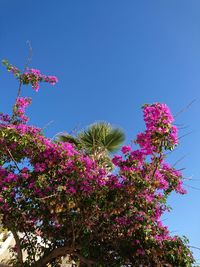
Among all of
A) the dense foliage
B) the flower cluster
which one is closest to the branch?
the dense foliage

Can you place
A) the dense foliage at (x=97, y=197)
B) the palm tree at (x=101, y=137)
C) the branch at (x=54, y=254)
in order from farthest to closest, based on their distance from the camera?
the palm tree at (x=101, y=137) → the branch at (x=54, y=254) → the dense foliage at (x=97, y=197)

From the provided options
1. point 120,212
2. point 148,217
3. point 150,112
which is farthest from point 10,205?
point 150,112

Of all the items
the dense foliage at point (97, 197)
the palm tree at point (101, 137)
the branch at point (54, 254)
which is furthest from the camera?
the palm tree at point (101, 137)

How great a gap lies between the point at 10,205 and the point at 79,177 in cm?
164

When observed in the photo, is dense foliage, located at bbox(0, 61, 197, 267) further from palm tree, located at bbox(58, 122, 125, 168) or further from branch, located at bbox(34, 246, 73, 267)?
palm tree, located at bbox(58, 122, 125, 168)

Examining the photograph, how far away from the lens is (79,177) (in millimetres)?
6965

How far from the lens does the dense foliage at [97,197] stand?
6828 mm

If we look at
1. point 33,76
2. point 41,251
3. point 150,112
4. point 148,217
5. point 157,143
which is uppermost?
point 33,76

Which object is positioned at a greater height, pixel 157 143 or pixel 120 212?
pixel 157 143

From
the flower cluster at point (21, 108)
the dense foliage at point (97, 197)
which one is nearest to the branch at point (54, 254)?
the dense foliage at point (97, 197)

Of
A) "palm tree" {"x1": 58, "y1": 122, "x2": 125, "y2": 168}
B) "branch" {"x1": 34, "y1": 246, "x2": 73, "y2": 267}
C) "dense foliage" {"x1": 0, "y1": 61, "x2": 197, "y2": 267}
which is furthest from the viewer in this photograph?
"palm tree" {"x1": 58, "y1": 122, "x2": 125, "y2": 168}

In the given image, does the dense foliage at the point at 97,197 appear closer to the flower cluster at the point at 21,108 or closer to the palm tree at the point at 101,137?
Result: the flower cluster at the point at 21,108

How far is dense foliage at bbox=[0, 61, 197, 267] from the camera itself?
683 centimetres

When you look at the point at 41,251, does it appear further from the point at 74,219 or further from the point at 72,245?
the point at 74,219
